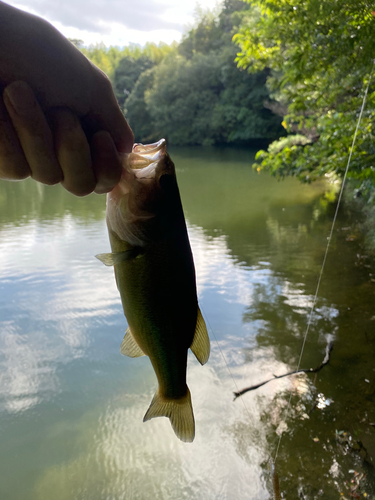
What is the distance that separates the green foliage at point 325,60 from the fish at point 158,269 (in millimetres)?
4756

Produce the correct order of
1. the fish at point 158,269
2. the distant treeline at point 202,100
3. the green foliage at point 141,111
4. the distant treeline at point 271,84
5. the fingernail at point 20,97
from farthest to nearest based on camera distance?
the green foliage at point 141,111
the distant treeline at point 202,100
the distant treeline at point 271,84
the fish at point 158,269
the fingernail at point 20,97

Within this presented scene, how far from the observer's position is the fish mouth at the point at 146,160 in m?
1.21

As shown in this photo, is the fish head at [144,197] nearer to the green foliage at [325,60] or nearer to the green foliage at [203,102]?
the green foliage at [325,60]

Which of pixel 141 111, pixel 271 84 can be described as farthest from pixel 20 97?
pixel 141 111

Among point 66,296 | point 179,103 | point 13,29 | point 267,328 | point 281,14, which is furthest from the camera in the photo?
point 179,103

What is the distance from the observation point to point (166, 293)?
4.38ft

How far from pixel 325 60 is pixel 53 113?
6.14m

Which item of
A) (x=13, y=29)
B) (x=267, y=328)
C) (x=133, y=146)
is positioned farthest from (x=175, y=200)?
(x=267, y=328)

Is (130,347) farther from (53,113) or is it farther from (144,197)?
(53,113)

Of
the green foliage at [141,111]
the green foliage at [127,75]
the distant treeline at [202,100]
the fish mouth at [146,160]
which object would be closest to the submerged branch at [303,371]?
the fish mouth at [146,160]

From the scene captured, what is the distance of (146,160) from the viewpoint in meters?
1.23

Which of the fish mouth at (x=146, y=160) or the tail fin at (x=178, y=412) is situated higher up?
the fish mouth at (x=146, y=160)

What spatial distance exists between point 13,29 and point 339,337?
16.8 ft

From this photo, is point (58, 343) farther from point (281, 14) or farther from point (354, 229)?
point (354, 229)
